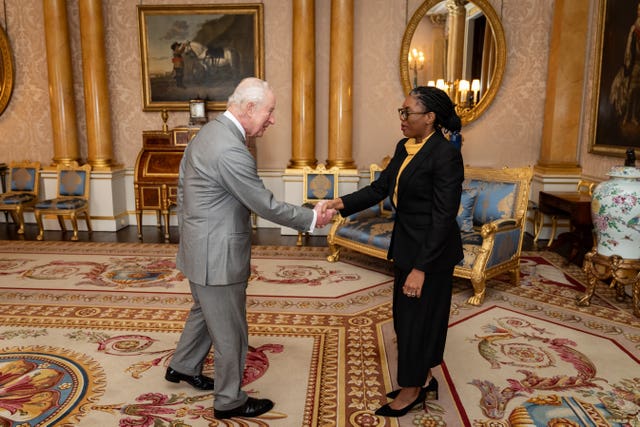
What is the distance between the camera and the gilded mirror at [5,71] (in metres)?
7.32

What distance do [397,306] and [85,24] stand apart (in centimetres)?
646

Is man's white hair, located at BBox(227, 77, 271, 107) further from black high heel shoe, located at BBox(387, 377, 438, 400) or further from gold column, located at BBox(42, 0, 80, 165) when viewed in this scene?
gold column, located at BBox(42, 0, 80, 165)

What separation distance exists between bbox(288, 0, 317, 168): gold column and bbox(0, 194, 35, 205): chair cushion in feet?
12.4

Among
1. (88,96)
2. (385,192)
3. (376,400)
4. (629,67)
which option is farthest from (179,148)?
(629,67)

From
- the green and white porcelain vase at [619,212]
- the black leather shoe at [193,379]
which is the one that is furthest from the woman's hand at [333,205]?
the green and white porcelain vase at [619,212]

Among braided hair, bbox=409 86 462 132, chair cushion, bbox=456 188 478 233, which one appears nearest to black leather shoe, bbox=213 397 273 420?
braided hair, bbox=409 86 462 132

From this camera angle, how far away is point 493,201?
4891mm

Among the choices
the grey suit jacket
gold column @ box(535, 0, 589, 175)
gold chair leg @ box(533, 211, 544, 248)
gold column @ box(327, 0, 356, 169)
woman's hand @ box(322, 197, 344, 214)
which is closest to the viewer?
the grey suit jacket

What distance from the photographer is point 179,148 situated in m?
6.77

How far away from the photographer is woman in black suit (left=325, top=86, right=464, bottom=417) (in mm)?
2316

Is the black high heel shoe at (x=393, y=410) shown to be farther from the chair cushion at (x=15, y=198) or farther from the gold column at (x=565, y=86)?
the chair cushion at (x=15, y=198)

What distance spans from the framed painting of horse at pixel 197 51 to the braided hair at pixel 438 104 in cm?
522

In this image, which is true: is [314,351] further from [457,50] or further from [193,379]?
[457,50]

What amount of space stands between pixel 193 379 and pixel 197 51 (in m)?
5.54
